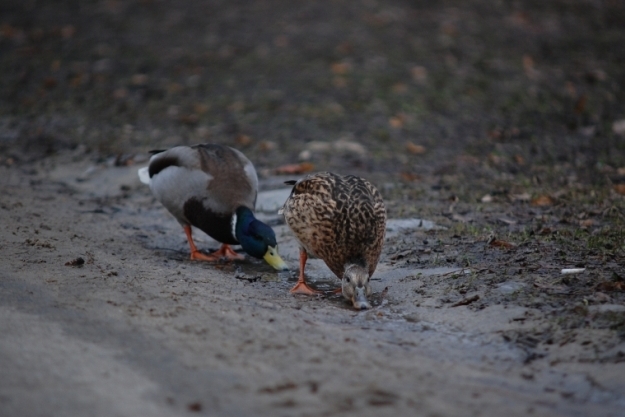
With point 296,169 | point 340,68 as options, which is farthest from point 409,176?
point 340,68

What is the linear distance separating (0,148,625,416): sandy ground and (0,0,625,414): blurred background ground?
24 centimetres

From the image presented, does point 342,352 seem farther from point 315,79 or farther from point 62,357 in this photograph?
point 315,79

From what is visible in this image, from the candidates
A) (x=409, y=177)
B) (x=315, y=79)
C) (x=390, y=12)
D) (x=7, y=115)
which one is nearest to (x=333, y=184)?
(x=409, y=177)

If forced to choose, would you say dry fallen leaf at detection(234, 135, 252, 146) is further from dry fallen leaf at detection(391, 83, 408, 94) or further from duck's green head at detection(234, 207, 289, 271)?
duck's green head at detection(234, 207, 289, 271)

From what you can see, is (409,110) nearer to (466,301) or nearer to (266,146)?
(266,146)

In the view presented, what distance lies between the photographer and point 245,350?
377cm

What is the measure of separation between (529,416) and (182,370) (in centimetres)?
147

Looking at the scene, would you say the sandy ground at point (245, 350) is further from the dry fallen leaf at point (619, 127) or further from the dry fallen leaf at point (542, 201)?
the dry fallen leaf at point (619, 127)

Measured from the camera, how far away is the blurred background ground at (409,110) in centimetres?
546

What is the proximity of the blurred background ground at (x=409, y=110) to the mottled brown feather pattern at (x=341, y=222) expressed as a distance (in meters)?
0.44

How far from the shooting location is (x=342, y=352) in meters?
3.80

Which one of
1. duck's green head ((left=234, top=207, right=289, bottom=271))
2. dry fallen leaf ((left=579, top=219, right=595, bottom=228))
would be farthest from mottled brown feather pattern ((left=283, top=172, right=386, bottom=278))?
dry fallen leaf ((left=579, top=219, right=595, bottom=228))

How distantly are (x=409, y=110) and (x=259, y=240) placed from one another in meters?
4.90

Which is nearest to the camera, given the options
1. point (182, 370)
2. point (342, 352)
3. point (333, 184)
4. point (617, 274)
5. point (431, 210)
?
point (182, 370)
